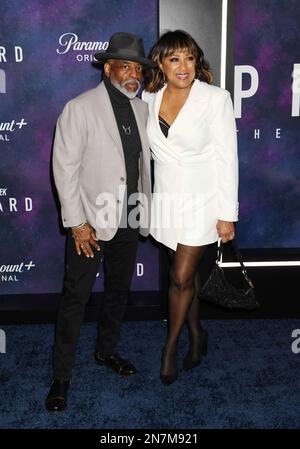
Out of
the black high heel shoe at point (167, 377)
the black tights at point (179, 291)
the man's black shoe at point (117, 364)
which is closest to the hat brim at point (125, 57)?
the black tights at point (179, 291)

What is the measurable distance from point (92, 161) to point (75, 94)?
1.09m

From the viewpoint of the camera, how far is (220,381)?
3.06 m

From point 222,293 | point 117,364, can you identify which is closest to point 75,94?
point 222,293

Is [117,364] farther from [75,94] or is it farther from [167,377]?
[75,94]

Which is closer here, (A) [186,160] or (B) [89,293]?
(A) [186,160]

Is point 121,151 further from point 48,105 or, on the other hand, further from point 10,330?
point 10,330

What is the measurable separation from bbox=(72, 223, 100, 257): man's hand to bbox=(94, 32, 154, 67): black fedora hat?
2.92 ft

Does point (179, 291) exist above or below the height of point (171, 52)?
below

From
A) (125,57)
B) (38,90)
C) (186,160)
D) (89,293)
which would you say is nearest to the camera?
(125,57)

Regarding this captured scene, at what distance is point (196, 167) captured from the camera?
8.89 feet

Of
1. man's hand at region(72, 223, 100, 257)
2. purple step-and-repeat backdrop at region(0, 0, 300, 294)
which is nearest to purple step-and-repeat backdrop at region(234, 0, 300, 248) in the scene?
purple step-and-repeat backdrop at region(0, 0, 300, 294)

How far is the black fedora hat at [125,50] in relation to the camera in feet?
8.50

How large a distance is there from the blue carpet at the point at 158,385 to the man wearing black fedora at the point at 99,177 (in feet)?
0.59

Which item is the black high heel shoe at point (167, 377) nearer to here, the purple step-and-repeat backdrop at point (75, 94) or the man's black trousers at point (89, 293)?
the man's black trousers at point (89, 293)
